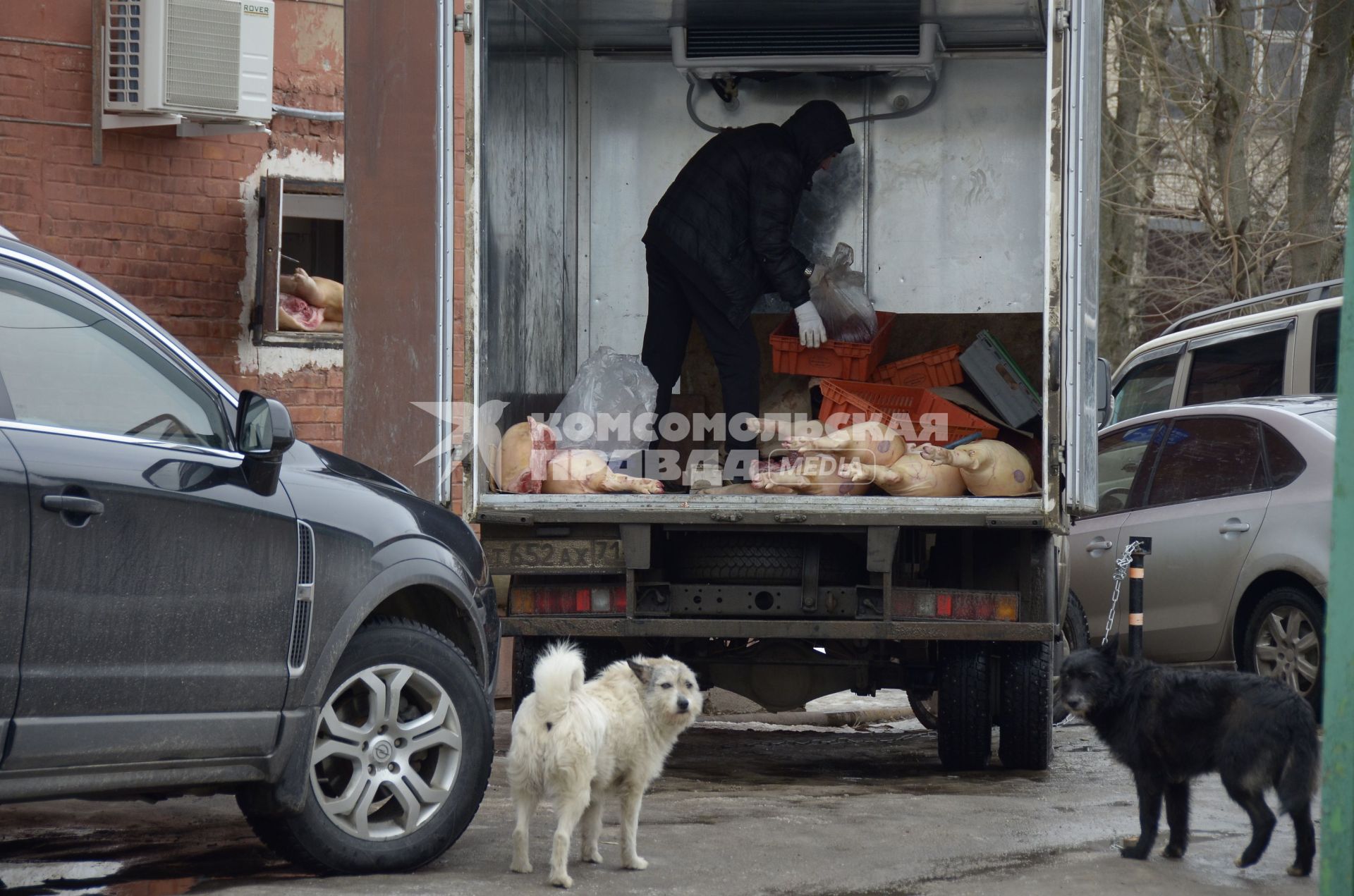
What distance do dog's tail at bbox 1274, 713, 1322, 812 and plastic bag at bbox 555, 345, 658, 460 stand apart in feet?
12.7

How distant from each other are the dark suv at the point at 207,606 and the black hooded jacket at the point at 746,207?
11.9ft

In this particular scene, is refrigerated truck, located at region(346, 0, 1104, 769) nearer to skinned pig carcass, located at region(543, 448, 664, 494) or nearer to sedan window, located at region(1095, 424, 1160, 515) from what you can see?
skinned pig carcass, located at region(543, 448, 664, 494)

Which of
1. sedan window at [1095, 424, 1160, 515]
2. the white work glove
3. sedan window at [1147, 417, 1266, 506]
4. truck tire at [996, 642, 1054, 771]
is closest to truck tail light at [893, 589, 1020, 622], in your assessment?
truck tire at [996, 642, 1054, 771]

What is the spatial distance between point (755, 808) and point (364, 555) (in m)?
2.12

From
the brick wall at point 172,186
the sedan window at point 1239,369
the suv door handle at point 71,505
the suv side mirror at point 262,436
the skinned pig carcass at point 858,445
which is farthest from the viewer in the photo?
the sedan window at point 1239,369

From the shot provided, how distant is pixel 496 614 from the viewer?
5895mm

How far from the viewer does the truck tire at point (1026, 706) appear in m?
7.20

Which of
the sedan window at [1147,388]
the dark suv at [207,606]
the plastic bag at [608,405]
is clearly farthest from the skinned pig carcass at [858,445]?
the sedan window at [1147,388]

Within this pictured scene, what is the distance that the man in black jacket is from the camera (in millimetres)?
8836

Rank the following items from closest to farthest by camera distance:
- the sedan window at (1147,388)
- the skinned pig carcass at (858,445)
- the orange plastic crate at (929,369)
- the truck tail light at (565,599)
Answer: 1. the truck tail light at (565,599)
2. the skinned pig carcass at (858,445)
3. the orange plastic crate at (929,369)
4. the sedan window at (1147,388)

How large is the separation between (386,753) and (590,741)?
0.64 meters

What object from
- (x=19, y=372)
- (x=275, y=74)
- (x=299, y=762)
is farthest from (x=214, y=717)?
(x=275, y=74)

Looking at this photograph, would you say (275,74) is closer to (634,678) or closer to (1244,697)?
(634,678)

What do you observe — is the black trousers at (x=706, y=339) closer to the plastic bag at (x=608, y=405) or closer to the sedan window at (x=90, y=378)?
the plastic bag at (x=608, y=405)
